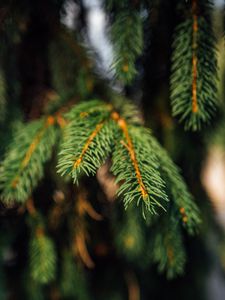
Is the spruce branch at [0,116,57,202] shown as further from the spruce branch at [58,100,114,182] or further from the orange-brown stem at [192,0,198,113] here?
the orange-brown stem at [192,0,198,113]

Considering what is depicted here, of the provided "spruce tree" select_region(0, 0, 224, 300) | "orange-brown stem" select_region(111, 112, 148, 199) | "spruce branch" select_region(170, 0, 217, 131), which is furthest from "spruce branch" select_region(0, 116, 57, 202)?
"spruce branch" select_region(170, 0, 217, 131)

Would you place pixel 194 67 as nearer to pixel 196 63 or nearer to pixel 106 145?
pixel 196 63

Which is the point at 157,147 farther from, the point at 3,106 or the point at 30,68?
the point at 30,68

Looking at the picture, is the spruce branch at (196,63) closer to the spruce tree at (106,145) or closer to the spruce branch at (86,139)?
the spruce tree at (106,145)

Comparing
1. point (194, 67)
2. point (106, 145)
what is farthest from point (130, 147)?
point (194, 67)

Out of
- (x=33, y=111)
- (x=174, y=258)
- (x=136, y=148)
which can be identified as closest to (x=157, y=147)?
(x=136, y=148)

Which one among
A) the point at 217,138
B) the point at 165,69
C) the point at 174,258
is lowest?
the point at 174,258

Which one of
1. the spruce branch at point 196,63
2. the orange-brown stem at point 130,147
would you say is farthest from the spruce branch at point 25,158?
the spruce branch at point 196,63

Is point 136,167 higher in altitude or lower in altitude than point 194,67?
lower
